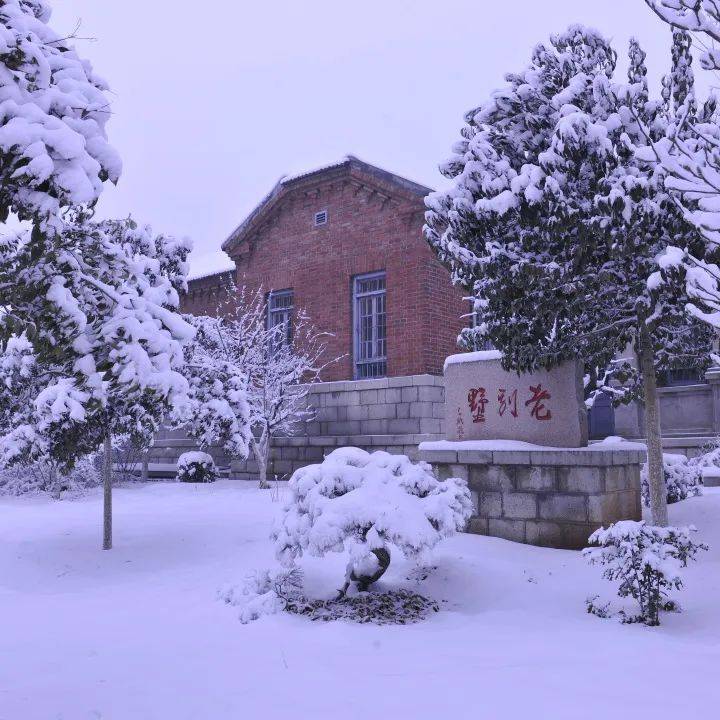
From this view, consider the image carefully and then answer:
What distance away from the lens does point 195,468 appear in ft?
51.4

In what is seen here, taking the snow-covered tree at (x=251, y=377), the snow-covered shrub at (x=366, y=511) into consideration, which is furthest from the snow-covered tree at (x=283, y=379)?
the snow-covered shrub at (x=366, y=511)

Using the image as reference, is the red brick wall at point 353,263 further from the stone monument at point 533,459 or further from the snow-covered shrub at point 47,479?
the snow-covered shrub at point 47,479

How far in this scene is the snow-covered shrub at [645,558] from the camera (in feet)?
17.9

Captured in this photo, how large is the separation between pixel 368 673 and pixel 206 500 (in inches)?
328

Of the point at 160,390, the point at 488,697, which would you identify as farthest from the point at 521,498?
the point at 160,390

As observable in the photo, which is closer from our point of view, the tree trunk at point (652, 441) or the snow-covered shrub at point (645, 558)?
the snow-covered shrub at point (645, 558)

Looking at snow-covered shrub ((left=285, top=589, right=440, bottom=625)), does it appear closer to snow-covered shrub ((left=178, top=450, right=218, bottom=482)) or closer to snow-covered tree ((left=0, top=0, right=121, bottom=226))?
snow-covered tree ((left=0, top=0, right=121, bottom=226))

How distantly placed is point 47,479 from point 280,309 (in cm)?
623

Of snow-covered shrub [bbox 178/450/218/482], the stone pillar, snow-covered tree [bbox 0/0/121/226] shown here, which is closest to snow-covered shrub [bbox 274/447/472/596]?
snow-covered tree [bbox 0/0/121/226]

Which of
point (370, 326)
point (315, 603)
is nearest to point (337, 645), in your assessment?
point (315, 603)

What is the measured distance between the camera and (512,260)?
23.5 ft

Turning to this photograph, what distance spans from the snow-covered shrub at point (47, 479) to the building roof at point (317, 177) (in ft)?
20.3

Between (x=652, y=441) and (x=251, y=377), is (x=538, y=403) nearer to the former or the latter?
(x=652, y=441)

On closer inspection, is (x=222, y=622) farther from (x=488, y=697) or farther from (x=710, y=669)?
(x=710, y=669)
